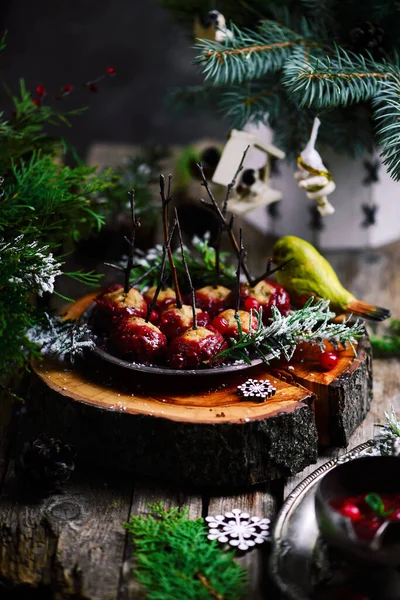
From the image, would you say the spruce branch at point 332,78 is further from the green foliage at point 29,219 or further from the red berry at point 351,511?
the red berry at point 351,511

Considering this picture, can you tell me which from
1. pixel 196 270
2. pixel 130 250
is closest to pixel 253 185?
pixel 196 270

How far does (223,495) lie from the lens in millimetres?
1514

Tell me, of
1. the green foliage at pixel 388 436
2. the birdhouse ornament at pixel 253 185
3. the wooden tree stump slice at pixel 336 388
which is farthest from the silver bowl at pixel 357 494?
the birdhouse ornament at pixel 253 185

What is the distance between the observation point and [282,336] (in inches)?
62.4

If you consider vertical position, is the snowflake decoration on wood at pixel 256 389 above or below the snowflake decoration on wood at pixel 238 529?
above

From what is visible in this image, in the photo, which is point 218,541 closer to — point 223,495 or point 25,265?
point 223,495

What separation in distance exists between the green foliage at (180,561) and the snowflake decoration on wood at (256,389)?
23 cm

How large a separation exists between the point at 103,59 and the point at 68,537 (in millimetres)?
2286

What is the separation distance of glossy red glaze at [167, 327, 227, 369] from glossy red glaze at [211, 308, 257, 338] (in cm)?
6

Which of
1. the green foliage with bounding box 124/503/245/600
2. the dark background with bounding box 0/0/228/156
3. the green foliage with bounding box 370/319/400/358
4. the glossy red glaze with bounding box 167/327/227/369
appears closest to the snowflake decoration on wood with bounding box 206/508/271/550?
the green foliage with bounding box 124/503/245/600

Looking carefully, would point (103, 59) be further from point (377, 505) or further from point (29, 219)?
point (377, 505)

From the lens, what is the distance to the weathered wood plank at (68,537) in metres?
1.33

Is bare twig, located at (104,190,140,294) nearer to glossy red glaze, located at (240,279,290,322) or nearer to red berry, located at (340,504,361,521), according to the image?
glossy red glaze, located at (240,279,290,322)

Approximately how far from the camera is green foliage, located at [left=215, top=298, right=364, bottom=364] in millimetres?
1541
